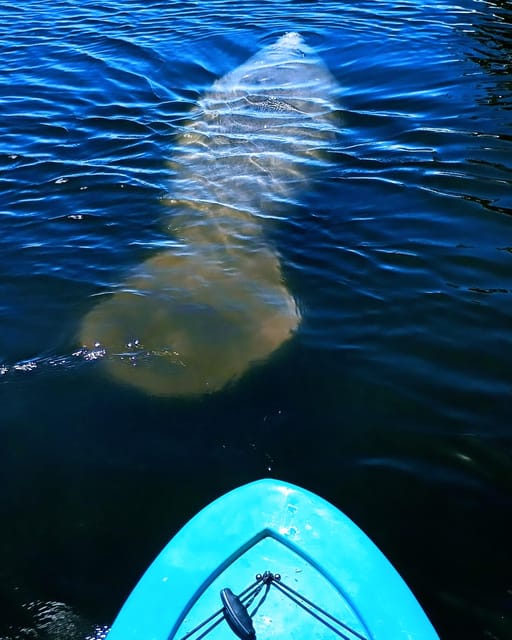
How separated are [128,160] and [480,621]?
6.48 meters

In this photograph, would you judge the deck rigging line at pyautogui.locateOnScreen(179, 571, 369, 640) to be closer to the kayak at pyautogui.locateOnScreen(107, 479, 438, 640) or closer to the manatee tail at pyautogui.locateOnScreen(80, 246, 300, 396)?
the kayak at pyautogui.locateOnScreen(107, 479, 438, 640)

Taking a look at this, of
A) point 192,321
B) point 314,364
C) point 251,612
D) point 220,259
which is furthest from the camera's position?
point 220,259

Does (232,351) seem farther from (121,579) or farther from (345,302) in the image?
(121,579)

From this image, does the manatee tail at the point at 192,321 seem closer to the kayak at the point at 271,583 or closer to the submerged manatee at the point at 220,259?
the submerged manatee at the point at 220,259

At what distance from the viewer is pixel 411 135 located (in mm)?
7730

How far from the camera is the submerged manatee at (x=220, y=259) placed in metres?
4.89

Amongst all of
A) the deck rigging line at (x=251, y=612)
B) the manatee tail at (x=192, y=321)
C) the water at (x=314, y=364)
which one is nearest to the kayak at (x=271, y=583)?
the deck rigging line at (x=251, y=612)

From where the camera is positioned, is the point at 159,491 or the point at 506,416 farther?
the point at 506,416

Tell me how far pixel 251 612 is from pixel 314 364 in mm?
2191

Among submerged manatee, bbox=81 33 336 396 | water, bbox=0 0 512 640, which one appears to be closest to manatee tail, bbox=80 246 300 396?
submerged manatee, bbox=81 33 336 396

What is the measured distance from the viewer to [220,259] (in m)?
6.02

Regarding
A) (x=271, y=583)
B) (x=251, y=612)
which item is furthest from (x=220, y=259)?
(x=251, y=612)

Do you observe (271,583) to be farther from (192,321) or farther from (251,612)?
(192,321)

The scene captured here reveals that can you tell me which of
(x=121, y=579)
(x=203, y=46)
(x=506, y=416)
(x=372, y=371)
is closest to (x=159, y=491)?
(x=121, y=579)
